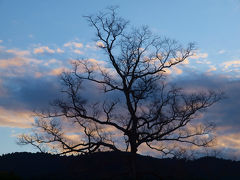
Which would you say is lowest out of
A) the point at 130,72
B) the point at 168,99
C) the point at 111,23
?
the point at 168,99

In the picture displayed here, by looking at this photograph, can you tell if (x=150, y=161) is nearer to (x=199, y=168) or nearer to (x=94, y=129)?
(x=199, y=168)

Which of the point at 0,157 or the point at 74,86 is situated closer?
the point at 74,86

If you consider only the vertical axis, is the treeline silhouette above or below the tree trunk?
above

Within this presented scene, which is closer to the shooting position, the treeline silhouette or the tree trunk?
the tree trunk

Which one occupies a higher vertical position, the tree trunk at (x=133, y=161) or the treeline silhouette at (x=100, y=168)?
the treeline silhouette at (x=100, y=168)

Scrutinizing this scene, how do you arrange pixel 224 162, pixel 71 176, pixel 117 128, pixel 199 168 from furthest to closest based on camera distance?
pixel 224 162 < pixel 199 168 < pixel 71 176 < pixel 117 128

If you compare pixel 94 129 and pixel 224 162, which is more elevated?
pixel 224 162

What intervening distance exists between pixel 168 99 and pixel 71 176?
93.5ft

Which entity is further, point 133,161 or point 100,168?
point 100,168

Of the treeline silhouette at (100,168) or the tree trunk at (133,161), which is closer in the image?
the tree trunk at (133,161)

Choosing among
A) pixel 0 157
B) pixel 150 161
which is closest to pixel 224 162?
pixel 150 161

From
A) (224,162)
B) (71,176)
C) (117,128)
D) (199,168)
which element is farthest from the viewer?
(224,162)

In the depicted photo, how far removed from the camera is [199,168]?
5994 centimetres

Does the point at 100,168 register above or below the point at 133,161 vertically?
above
